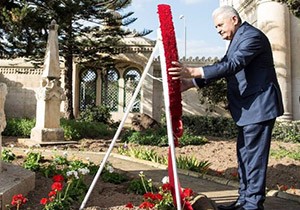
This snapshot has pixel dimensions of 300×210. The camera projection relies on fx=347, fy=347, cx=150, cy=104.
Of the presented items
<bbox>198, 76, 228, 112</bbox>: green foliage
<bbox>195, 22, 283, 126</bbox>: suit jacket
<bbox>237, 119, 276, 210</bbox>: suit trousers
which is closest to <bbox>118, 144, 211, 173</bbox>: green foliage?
<bbox>237, 119, 276, 210</bbox>: suit trousers

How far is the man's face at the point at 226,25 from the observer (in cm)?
252

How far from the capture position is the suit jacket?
7.63 ft

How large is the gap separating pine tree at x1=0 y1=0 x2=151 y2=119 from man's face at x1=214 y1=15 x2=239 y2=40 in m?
9.29

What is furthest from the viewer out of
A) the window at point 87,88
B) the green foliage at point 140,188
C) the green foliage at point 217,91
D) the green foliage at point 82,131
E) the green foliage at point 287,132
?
the window at point 87,88

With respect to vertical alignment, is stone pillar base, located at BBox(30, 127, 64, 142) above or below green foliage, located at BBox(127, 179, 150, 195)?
below

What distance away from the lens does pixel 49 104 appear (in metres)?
9.41

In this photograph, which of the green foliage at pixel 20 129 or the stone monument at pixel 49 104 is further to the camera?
the green foliage at pixel 20 129

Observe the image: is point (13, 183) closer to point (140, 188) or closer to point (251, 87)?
point (140, 188)

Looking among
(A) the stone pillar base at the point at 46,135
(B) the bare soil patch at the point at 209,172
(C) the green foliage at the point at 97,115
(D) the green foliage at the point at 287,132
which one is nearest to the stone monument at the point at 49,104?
(A) the stone pillar base at the point at 46,135

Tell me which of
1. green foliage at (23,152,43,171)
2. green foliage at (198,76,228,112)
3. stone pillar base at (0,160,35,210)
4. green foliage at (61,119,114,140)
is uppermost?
green foliage at (198,76,228,112)

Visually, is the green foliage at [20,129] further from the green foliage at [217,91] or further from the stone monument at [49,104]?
the green foliage at [217,91]

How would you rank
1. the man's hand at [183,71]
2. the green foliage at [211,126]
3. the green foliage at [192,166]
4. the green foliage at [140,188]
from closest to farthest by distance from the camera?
the man's hand at [183,71]
the green foliage at [140,188]
the green foliage at [192,166]
the green foliage at [211,126]

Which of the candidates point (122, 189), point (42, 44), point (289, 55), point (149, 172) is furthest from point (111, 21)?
point (122, 189)

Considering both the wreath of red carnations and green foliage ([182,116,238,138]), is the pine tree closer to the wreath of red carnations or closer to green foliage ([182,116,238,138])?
green foliage ([182,116,238,138])
